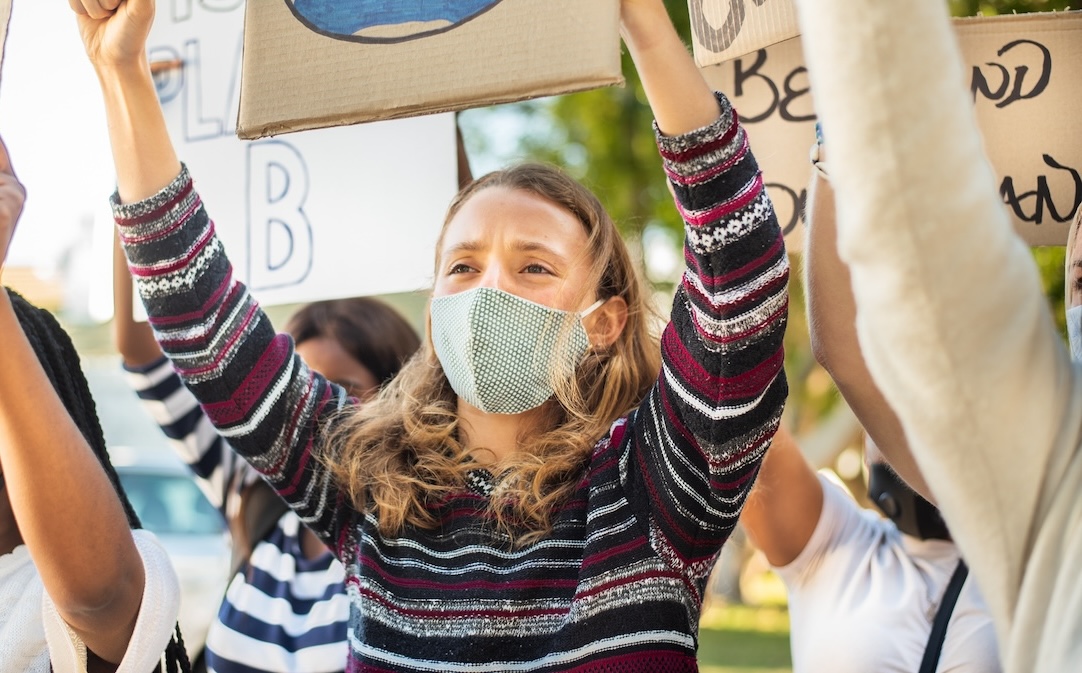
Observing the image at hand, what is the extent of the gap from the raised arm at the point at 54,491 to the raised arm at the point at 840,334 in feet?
3.59

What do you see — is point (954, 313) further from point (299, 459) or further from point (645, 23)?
point (299, 459)

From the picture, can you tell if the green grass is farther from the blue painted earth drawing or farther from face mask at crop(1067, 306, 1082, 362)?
the blue painted earth drawing

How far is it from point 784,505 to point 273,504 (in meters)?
1.13

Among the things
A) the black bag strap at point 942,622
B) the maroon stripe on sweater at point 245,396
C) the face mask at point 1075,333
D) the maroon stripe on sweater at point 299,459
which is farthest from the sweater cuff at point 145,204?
the black bag strap at point 942,622

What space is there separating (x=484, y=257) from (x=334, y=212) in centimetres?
67

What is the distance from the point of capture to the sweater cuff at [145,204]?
165 cm

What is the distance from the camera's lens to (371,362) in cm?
273

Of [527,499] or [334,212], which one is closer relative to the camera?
[527,499]

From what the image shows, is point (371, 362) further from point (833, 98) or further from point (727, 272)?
point (833, 98)

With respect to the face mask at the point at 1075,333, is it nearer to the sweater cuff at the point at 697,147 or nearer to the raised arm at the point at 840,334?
the raised arm at the point at 840,334

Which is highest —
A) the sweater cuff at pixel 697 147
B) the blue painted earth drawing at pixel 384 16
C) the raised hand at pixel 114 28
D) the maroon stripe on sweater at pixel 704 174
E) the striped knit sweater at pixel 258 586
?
the blue painted earth drawing at pixel 384 16

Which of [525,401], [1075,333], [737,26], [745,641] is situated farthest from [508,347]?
[745,641]

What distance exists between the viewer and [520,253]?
180 cm

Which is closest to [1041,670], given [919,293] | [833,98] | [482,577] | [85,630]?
[919,293]
